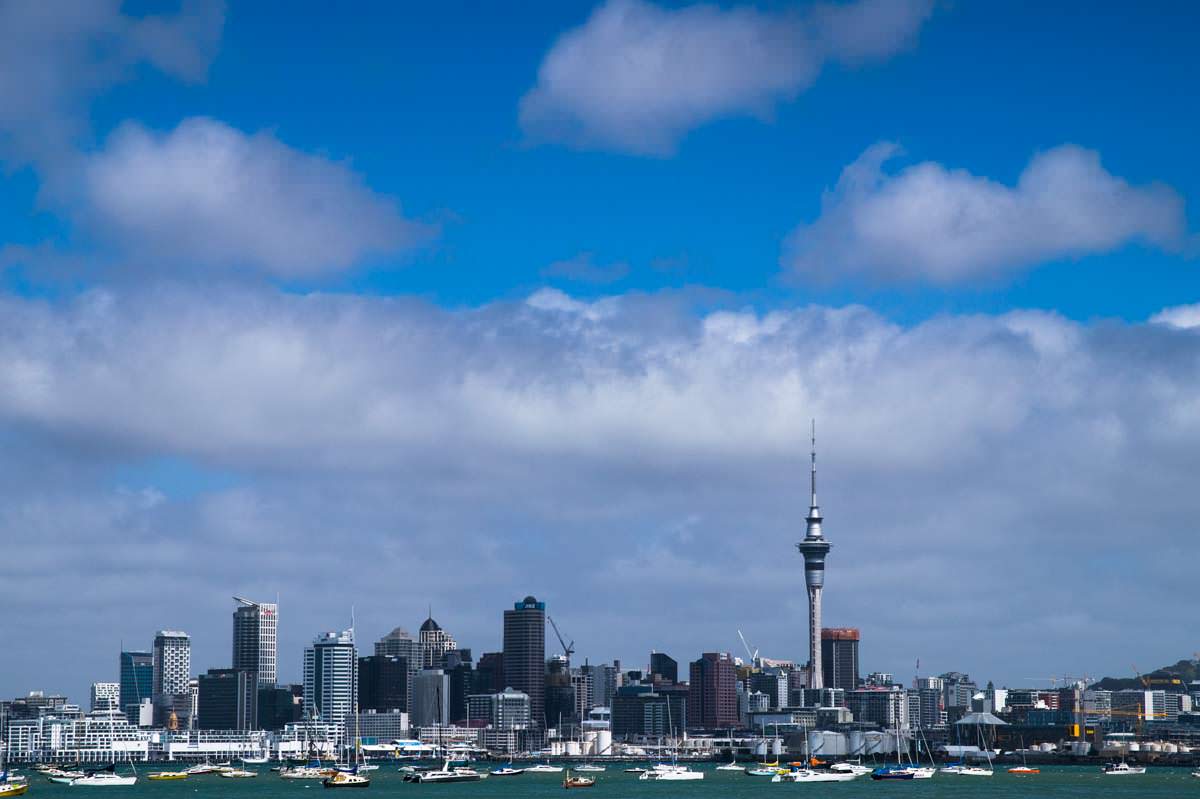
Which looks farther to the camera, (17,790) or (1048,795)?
(1048,795)

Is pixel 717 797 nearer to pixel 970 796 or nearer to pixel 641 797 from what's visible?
pixel 641 797

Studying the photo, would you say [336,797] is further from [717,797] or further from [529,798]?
[717,797]

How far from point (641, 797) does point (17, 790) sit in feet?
223

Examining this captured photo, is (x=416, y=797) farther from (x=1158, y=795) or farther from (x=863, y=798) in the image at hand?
(x=1158, y=795)

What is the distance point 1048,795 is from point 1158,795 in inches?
486

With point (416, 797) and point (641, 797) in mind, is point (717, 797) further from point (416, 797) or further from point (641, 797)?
point (416, 797)

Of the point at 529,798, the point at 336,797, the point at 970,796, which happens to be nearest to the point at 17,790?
the point at 336,797

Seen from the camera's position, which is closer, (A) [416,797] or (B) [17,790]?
(B) [17,790]

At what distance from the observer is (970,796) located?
643 ft

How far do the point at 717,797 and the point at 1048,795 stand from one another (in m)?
38.0

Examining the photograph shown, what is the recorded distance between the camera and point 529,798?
197750 millimetres

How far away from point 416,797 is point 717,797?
34.5 meters

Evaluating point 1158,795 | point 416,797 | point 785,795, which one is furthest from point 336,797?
point 1158,795

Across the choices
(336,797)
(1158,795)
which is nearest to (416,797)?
(336,797)
